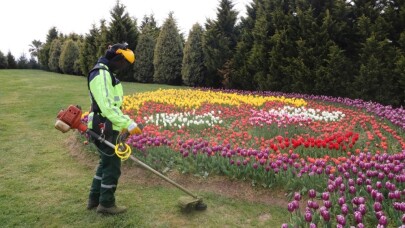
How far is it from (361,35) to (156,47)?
43.4 ft

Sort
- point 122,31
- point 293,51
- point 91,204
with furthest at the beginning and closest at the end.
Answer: point 122,31 < point 293,51 < point 91,204

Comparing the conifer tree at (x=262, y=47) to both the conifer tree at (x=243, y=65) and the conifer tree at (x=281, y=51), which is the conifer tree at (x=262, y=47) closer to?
the conifer tree at (x=281, y=51)

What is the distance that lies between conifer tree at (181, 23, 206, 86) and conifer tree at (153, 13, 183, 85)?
1.69 metres

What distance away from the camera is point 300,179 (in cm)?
588

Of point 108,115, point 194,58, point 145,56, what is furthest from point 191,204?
point 145,56

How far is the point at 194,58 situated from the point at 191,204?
1740 cm

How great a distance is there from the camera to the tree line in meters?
14.3

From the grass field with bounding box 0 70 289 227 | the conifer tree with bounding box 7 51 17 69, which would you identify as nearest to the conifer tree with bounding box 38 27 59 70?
the conifer tree with bounding box 7 51 17 69

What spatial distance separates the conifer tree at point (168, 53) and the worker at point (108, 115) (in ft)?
62.6

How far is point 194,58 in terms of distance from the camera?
22297 mm

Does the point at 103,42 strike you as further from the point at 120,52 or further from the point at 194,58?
the point at 120,52

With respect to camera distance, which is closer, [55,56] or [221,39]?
[221,39]

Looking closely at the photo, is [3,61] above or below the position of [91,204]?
above

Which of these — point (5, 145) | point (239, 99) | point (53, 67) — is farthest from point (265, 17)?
point (53, 67)
